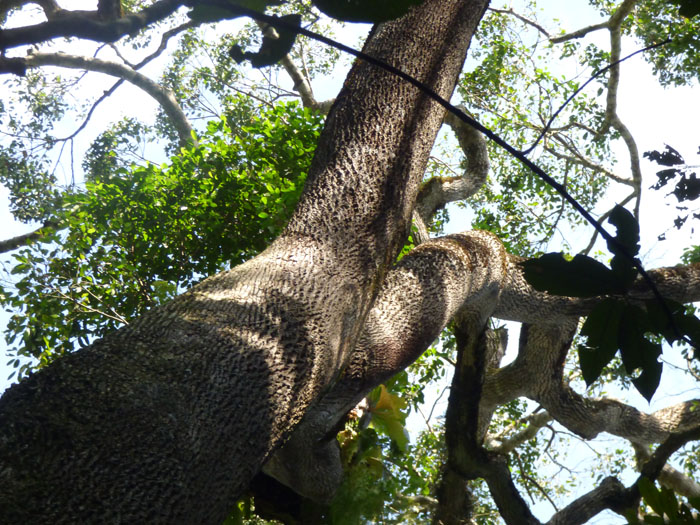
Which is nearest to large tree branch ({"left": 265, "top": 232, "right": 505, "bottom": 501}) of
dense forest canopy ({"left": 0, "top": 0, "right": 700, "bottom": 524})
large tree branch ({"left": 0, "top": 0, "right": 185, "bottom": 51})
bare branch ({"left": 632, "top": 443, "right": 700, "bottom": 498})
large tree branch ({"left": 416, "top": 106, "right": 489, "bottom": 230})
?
dense forest canopy ({"left": 0, "top": 0, "right": 700, "bottom": 524})

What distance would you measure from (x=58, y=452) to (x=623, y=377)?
703 cm

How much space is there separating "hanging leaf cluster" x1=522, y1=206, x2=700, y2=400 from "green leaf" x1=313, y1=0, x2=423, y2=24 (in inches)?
17.8

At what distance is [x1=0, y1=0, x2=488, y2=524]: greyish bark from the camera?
1.19 m

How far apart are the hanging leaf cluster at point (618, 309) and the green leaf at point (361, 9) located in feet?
1.49

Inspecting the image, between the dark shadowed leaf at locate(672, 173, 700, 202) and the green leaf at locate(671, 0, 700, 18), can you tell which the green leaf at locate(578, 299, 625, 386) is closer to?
the green leaf at locate(671, 0, 700, 18)

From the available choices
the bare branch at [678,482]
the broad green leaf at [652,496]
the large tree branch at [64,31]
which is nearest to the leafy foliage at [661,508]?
the broad green leaf at [652,496]

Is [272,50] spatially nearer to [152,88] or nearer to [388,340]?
[388,340]

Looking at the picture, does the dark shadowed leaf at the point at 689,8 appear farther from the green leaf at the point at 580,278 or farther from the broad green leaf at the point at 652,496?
the broad green leaf at the point at 652,496

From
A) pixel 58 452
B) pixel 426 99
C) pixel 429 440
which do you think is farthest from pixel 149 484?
pixel 429 440

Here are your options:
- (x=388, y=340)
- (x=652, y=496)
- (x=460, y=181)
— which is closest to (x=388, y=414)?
(x=388, y=340)

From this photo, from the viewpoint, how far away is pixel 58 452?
1.19m

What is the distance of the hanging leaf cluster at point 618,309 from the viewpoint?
86cm

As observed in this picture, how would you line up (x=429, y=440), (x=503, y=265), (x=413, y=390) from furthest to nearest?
(x=429, y=440)
(x=413, y=390)
(x=503, y=265)

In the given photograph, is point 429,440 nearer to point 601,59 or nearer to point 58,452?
point 601,59
